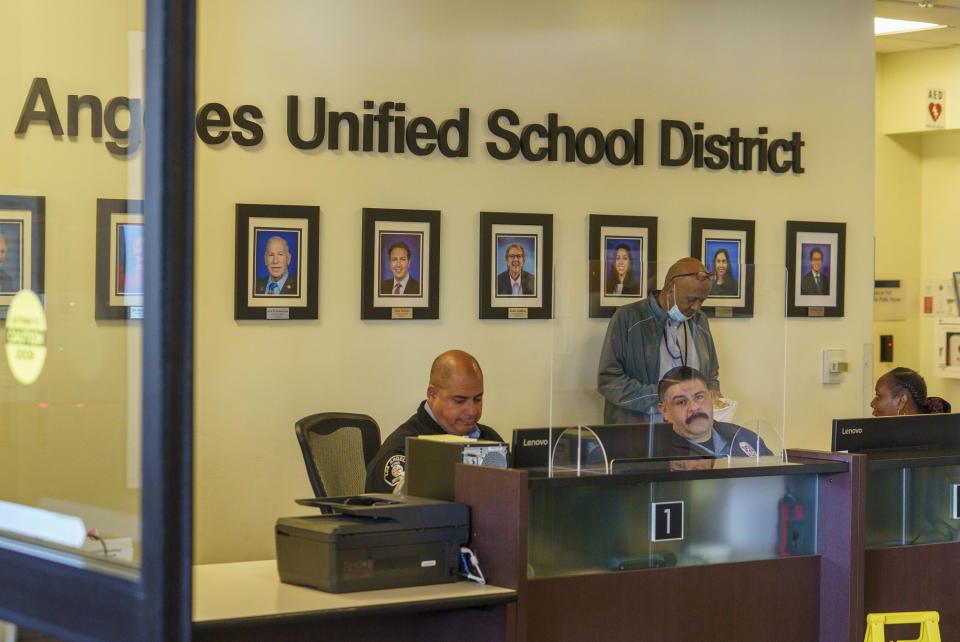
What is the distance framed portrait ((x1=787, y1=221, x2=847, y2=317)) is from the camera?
22.3ft

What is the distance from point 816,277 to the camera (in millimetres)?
6863

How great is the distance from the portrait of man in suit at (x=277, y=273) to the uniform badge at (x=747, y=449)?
7.70 feet

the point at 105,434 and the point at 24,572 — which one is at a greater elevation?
the point at 105,434

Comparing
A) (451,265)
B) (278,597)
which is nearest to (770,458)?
(278,597)

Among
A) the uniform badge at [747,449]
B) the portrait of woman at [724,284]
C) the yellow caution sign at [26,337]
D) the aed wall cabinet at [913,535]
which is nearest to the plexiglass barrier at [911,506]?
the aed wall cabinet at [913,535]

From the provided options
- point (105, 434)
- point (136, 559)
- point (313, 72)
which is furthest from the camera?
point (313, 72)

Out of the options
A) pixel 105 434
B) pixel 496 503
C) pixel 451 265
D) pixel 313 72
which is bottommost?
pixel 496 503

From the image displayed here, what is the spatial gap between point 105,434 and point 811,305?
542 centimetres

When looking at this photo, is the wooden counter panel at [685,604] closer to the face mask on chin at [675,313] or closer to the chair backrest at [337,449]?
the face mask on chin at [675,313]

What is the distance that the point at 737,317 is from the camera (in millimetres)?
3967

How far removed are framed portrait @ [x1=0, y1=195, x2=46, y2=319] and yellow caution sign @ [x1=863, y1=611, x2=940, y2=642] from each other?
2.54 meters

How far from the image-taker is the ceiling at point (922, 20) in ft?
22.9

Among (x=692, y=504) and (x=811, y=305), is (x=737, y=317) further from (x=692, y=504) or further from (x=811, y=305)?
(x=811, y=305)

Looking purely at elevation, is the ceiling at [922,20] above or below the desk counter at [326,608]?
above
